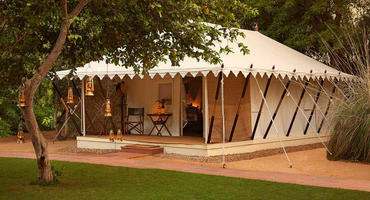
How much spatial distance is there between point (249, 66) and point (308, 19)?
23.2ft

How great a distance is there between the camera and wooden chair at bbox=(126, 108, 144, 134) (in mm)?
13690

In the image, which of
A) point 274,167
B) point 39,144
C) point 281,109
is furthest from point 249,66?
point 39,144

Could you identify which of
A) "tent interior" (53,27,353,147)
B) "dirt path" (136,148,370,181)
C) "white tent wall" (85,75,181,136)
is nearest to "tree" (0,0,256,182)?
"tent interior" (53,27,353,147)

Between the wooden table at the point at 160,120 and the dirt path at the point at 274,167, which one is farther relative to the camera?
the wooden table at the point at 160,120

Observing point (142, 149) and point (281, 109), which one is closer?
point (142, 149)

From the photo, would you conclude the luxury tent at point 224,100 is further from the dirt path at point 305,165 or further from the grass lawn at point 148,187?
the grass lawn at point 148,187

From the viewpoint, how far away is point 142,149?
10914 mm

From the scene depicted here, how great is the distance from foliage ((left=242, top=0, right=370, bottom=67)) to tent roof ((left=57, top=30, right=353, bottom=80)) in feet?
7.50

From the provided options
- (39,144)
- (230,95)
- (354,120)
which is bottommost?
(39,144)

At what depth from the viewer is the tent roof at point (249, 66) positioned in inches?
392

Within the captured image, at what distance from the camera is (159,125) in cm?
1330

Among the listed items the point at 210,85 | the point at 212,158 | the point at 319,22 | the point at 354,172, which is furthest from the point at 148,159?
the point at 319,22

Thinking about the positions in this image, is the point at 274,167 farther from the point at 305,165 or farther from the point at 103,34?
the point at 103,34

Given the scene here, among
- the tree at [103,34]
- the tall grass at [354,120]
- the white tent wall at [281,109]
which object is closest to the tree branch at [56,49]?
the tree at [103,34]
